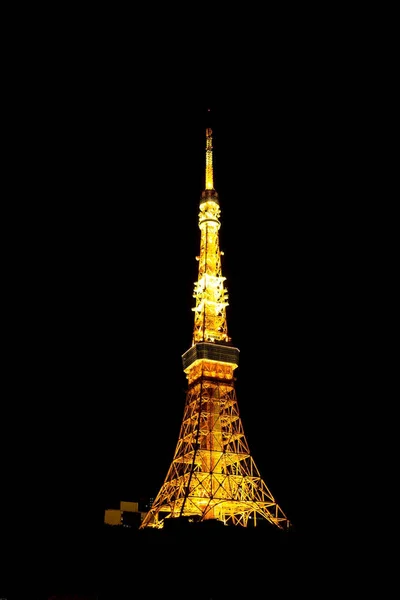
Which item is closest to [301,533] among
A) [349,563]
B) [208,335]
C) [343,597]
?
[349,563]

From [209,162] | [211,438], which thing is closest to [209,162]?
[209,162]

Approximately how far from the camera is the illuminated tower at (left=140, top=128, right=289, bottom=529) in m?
34.8

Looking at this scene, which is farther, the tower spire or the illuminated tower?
the tower spire

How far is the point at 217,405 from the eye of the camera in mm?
39188

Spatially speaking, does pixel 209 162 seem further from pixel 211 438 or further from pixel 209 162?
pixel 211 438

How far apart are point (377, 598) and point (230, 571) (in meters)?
7.53

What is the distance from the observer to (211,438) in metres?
37.8

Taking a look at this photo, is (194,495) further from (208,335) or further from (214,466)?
(208,335)

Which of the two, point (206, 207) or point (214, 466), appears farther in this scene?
point (206, 207)

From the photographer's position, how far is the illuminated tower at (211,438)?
34.8m

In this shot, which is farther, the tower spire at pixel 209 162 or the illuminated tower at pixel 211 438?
the tower spire at pixel 209 162

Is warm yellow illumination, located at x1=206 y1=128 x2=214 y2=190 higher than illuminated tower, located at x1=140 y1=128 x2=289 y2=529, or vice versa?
warm yellow illumination, located at x1=206 y1=128 x2=214 y2=190

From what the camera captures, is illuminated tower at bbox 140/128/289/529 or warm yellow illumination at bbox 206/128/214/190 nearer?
illuminated tower at bbox 140/128/289/529

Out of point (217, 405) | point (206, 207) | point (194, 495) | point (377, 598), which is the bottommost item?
point (377, 598)
